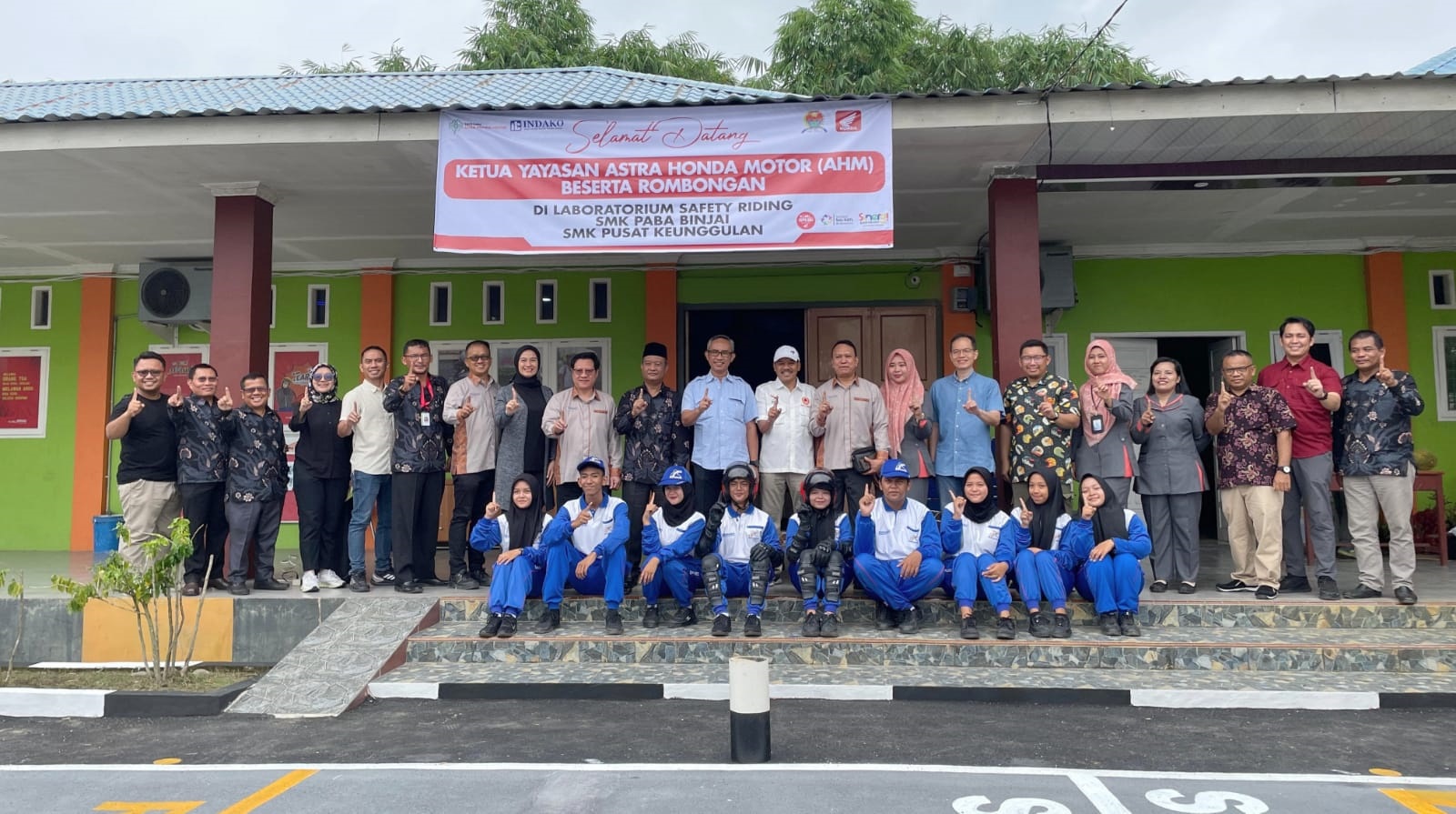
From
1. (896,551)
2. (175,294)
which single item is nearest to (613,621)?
(896,551)

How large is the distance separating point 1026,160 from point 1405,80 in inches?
87.7

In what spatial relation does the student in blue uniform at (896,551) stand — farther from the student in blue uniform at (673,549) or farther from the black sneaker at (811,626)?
the student in blue uniform at (673,549)

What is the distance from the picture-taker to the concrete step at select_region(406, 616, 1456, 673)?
5.32 meters

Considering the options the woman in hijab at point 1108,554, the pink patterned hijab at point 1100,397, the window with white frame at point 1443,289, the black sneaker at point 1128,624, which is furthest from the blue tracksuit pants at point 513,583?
the window with white frame at point 1443,289

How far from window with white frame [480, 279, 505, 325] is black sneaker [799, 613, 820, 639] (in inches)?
217

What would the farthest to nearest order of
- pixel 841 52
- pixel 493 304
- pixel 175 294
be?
1. pixel 841 52
2. pixel 493 304
3. pixel 175 294

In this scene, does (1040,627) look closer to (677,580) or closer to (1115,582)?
(1115,582)

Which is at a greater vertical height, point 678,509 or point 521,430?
point 521,430

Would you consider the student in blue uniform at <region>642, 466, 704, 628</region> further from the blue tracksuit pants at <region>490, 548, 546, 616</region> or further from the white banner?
the white banner

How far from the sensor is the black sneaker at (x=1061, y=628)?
554 centimetres

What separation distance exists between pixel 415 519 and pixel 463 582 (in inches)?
22.0

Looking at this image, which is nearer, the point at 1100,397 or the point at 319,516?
the point at 1100,397

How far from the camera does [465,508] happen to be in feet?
22.2

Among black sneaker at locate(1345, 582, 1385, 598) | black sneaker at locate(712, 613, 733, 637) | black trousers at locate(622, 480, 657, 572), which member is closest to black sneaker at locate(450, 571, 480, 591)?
black trousers at locate(622, 480, 657, 572)
